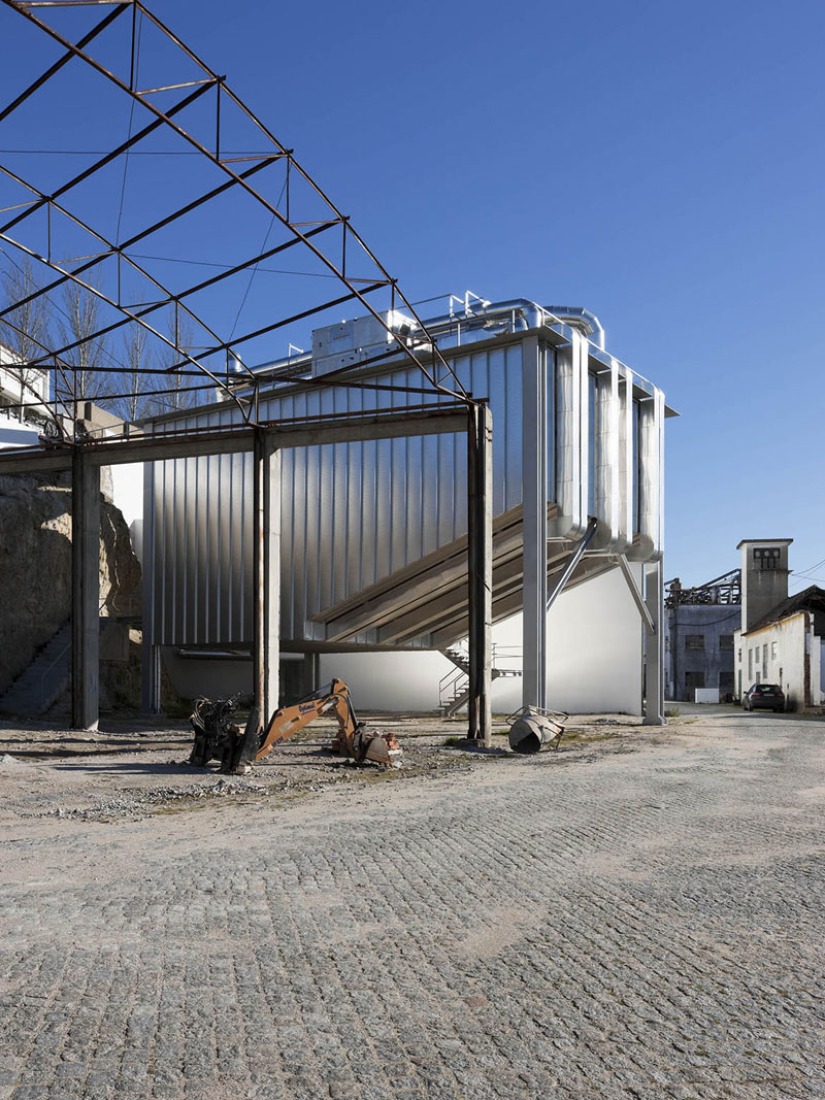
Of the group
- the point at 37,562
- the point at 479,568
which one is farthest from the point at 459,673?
the point at 479,568

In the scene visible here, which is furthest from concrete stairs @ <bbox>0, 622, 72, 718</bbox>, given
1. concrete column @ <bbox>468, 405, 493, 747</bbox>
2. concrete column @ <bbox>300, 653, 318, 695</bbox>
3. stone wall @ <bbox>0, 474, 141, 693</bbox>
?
concrete column @ <bbox>468, 405, 493, 747</bbox>

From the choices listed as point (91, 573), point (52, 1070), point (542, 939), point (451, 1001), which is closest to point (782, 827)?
point (542, 939)

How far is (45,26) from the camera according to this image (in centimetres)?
1307

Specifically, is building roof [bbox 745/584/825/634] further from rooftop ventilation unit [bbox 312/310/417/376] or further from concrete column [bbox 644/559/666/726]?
rooftop ventilation unit [bbox 312/310/417/376]

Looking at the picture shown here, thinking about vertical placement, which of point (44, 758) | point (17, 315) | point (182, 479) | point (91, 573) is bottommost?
point (44, 758)

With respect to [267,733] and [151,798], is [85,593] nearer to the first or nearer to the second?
[267,733]

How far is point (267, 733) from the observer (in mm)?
17266

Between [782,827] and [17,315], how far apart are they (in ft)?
154

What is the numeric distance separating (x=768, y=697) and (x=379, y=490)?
25739 millimetres

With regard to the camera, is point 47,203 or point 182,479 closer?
point 47,203

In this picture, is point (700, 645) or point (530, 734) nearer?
point (530, 734)

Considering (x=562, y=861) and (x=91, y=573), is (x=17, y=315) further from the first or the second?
(x=562, y=861)

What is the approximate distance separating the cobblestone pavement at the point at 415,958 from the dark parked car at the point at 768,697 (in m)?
35.9

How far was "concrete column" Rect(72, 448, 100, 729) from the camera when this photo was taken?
84.6 feet
